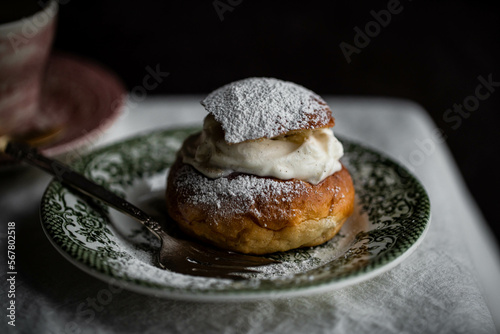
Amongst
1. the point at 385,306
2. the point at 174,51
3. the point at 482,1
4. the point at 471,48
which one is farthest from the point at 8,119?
the point at 482,1

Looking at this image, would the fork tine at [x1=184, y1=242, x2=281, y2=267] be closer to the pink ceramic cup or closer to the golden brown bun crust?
the golden brown bun crust

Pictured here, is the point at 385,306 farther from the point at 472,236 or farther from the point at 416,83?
the point at 416,83

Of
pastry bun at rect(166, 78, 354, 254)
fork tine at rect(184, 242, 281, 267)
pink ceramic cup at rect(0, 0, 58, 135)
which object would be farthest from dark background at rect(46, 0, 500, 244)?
fork tine at rect(184, 242, 281, 267)

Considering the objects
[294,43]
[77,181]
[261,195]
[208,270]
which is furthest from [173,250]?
[294,43]

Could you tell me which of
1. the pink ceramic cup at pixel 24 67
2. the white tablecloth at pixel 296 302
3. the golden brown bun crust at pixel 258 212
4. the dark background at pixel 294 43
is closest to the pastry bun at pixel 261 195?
the golden brown bun crust at pixel 258 212

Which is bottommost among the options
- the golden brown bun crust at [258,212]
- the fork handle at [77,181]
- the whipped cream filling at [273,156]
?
the fork handle at [77,181]

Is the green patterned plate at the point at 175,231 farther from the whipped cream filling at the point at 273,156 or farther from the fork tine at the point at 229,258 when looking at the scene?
the whipped cream filling at the point at 273,156

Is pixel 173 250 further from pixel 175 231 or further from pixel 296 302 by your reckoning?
pixel 296 302
